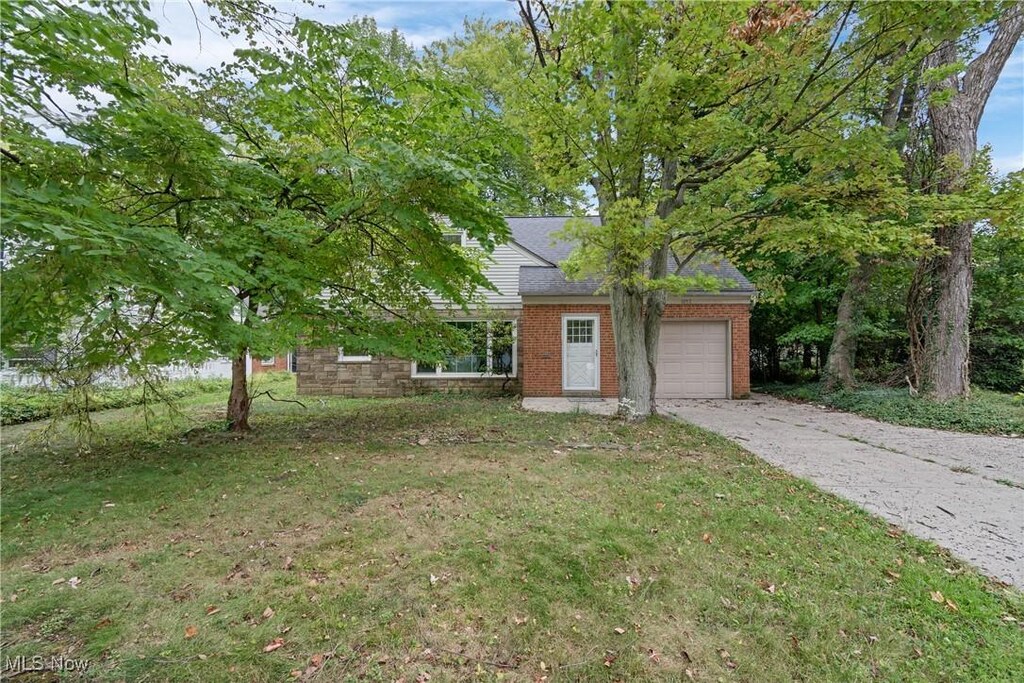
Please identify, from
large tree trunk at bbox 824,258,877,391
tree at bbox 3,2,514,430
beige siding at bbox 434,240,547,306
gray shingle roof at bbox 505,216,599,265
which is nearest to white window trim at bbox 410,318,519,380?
beige siding at bbox 434,240,547,306

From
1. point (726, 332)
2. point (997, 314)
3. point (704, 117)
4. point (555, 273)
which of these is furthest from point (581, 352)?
point (997, 314)

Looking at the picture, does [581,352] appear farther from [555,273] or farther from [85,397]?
[85,397]

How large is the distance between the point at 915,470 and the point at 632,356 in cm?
391

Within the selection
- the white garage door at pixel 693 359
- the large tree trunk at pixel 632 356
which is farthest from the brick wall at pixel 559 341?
the large tree trunk at pixel 632 356

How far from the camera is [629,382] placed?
7855 millimetres

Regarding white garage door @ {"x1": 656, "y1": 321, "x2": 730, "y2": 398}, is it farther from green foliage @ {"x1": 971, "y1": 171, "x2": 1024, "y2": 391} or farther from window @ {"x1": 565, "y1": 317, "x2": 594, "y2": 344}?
green foliage @ {"x1": 971, "y1": 171, "x2": 1024, "y2": 391}

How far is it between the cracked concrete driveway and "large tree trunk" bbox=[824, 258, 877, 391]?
2739 millimetres

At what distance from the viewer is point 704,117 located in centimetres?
632

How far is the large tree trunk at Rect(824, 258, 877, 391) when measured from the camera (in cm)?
1127

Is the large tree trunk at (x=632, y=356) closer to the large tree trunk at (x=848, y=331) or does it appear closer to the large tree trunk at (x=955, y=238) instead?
the large tree trunk at (x=955, y=238)

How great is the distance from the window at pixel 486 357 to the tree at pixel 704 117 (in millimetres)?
4927

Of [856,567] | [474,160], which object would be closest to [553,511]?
[856,567]

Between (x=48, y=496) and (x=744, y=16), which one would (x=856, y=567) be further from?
(x=48, y=496)

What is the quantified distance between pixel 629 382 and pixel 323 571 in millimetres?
6035
